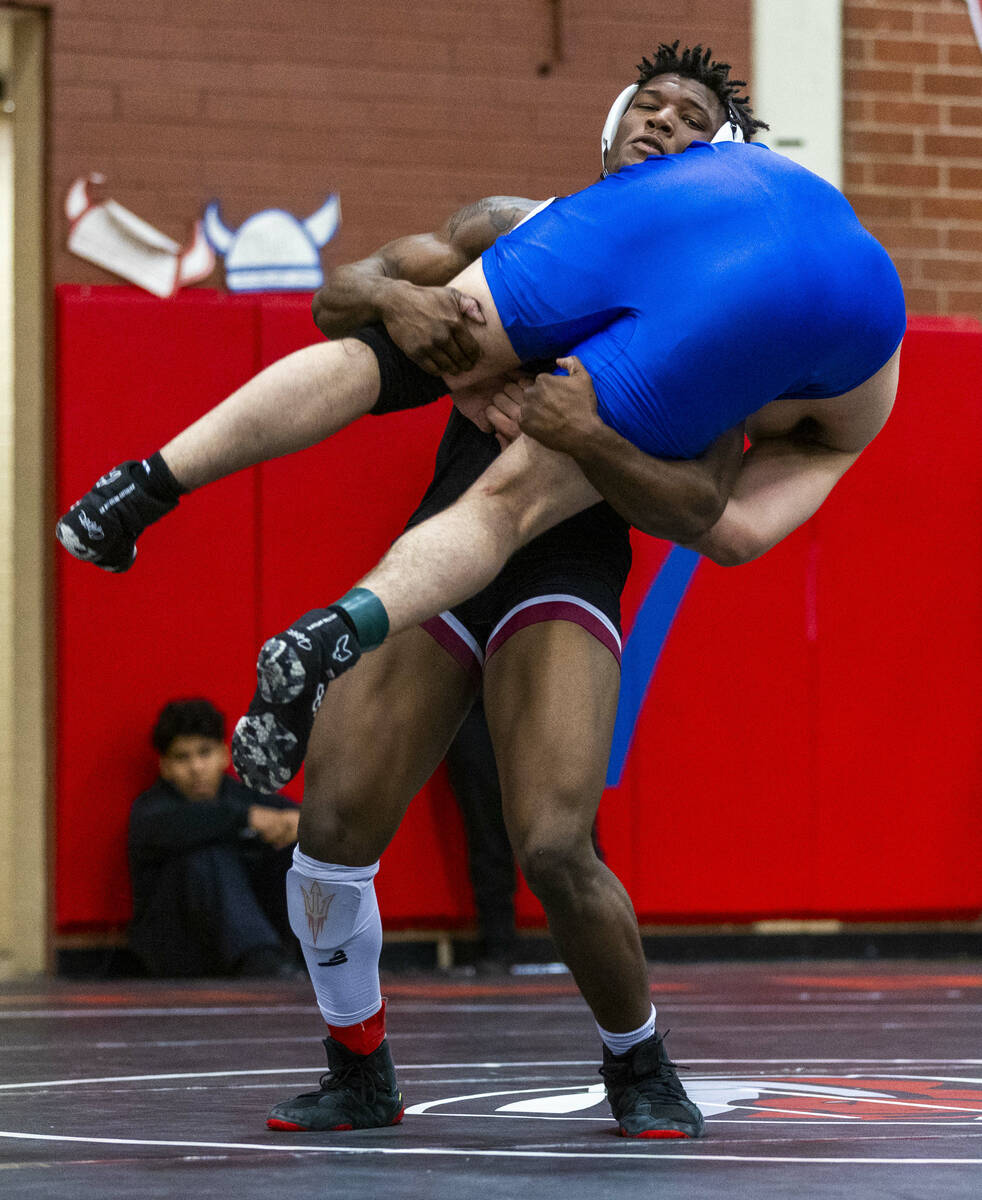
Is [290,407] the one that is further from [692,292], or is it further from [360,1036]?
[360,1036]

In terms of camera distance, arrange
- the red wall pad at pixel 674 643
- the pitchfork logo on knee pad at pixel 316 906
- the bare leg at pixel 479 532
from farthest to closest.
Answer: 1. the red wall pad at pixel 674 643
2. the pitchfork logo on knee pad at pixel 316 906
3. the bare leg at pixel 479 532

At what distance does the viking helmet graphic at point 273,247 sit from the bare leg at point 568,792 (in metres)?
3.88

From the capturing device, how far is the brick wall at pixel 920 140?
272 inches

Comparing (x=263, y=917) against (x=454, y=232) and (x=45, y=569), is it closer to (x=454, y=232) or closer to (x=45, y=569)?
(x=45, y=569)

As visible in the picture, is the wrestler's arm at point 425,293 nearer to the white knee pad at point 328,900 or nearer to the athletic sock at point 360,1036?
the white knee pad at point 328,900

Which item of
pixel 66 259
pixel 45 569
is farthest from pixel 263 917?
pixel 66 259

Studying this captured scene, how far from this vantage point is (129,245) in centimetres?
621

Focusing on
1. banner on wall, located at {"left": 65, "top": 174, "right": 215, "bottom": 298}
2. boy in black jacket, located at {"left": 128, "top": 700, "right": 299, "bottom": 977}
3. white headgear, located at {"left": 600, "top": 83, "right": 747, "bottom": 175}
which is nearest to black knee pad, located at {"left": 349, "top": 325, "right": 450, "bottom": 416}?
white headgear, located at {"left": 600, "top": 83, "right": 747, "bottom": 175}

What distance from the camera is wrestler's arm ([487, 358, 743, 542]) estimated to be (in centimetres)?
253

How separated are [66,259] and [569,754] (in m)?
4.12

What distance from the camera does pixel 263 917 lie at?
5.89m

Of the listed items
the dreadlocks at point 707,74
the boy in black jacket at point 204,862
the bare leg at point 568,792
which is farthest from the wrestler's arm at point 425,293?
the boy in black jacket at point 204,862

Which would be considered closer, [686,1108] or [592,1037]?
[686,1108]

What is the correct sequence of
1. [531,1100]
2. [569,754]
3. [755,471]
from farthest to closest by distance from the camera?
1. [531,1100]
2. [755,471]
3. [569,754]
